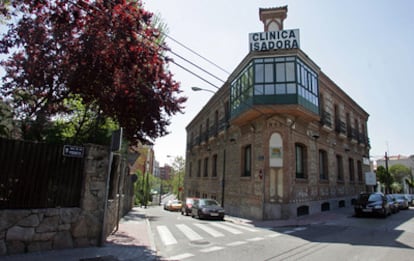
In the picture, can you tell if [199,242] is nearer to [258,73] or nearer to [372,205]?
[258,73]

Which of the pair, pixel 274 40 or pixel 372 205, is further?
pixel 274 40

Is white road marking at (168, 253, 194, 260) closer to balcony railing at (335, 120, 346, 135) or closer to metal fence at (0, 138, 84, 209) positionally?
metal fence at (0, 138, 84, 209)

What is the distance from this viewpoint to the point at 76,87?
24.2 feet

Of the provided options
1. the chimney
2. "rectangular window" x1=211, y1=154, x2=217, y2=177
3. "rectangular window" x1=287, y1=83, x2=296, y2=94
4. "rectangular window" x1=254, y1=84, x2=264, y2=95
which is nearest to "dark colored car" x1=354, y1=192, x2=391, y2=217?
"rectangular window" x1=287, y1=83, x2=296, y2=94

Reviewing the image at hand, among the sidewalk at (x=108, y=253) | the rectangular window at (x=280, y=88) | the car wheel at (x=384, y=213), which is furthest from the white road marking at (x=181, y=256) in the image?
the car wheel at (x=384, y=213)

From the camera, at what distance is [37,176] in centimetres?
577

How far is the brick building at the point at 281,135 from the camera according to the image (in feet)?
49.6

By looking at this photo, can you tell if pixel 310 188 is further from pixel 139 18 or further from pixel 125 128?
pixel 139 18

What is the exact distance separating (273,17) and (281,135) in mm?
8936

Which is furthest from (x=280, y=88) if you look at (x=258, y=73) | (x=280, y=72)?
(x=258, y=73)

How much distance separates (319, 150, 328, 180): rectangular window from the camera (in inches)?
743

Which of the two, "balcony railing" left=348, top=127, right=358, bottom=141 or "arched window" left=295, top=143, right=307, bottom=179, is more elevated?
"balcony railing" left=348, top=127, right=358, bottom=141

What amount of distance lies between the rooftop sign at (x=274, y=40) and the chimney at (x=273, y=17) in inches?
84.6

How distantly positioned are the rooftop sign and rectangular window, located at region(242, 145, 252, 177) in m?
6.83
